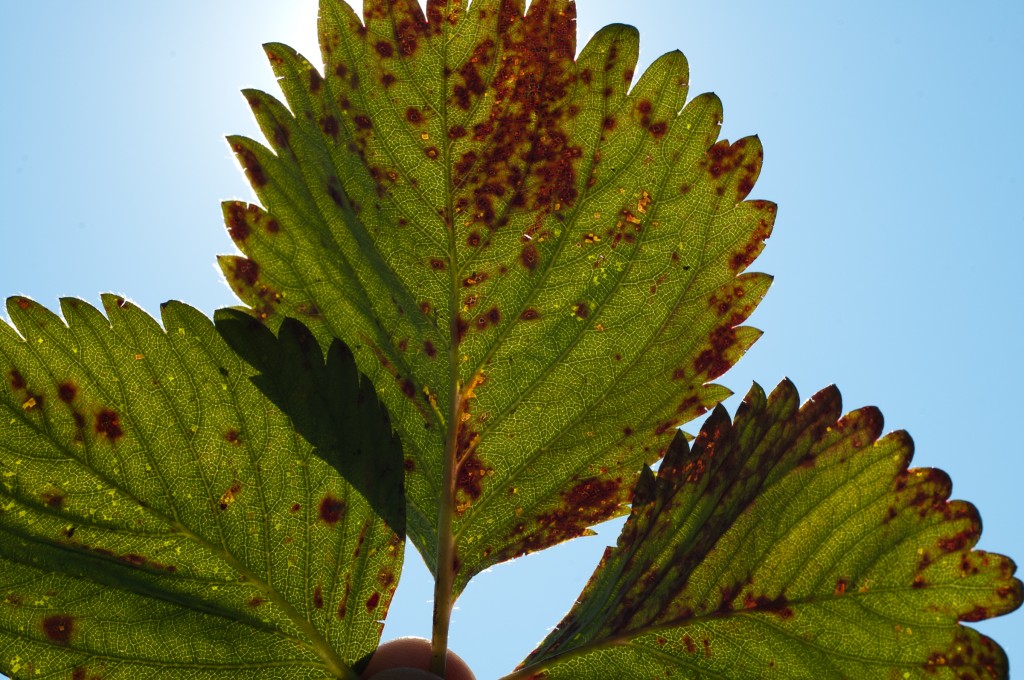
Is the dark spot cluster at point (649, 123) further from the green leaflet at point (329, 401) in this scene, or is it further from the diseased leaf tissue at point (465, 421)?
the green leaflet at point (329, 401)

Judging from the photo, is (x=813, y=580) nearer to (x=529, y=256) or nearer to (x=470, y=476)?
(x=470, y=476)

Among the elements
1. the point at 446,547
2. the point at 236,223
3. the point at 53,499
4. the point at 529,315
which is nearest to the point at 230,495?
the point at 53,499

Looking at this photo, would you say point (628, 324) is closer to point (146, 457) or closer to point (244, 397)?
point (244, 397)

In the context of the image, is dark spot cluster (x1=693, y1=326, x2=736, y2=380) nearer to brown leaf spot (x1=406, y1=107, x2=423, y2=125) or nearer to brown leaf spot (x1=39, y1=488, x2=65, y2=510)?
brown leaf spot (x1=406, y1=107, x2=423, y2=125)

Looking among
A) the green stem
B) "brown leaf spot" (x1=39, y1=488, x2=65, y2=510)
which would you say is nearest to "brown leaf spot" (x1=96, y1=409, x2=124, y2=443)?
"brown leaf spot" (x1=39, y1=488, x2=65, y2=510)

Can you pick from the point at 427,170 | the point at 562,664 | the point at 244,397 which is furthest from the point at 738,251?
the point at 244,397

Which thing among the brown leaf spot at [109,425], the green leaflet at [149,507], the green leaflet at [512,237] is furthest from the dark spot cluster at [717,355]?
the brown leaf spot at [109,425]
